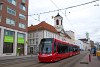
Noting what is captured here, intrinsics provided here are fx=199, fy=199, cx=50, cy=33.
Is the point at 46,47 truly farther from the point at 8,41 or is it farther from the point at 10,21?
the point at 10,21

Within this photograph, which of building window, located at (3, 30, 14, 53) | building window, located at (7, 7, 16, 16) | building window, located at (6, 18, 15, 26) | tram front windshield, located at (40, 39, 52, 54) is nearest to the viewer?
tram front windshield, located at (40, 39, 52, 54)

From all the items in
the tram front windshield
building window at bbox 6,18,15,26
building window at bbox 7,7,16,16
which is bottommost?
the tram front windshield

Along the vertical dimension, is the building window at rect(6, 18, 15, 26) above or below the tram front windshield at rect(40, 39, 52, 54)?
above

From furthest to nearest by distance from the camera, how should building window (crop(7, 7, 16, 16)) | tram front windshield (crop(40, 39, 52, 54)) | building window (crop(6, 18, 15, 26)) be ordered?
building window (crop(7, 7, 16, 16)) → building window (crop(6, 18, 15, 26)) → tram front windshield (crop(40, 39, 52, 54))

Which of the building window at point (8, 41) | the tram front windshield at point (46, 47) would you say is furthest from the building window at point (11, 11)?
the tram front windshield at point (46, 47)

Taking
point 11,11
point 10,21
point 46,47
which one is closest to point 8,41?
point 10,21

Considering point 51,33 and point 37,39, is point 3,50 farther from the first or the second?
point 51,33

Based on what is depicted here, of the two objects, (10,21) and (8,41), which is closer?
(8,41)

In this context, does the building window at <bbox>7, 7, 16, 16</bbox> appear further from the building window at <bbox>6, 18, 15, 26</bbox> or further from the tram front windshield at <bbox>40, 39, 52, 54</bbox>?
the tram front windshield at <bbox>40, 39, 52, 54</bbox>

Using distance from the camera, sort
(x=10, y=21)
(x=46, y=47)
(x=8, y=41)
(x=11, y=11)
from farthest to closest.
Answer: (x=11, y=11) < (x=10, y=21) < (x=8, y=41) < (x=46, y=47)

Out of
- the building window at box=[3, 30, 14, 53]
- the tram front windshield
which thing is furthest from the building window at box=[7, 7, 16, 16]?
the tram front windshield

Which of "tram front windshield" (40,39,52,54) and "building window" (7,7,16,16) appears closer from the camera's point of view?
"tram front windshield" (40,39,52,54)

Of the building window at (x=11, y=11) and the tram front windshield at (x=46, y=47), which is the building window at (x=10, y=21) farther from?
the tram front windshield at (x=46, y=47)

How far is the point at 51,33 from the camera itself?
8325 cm
